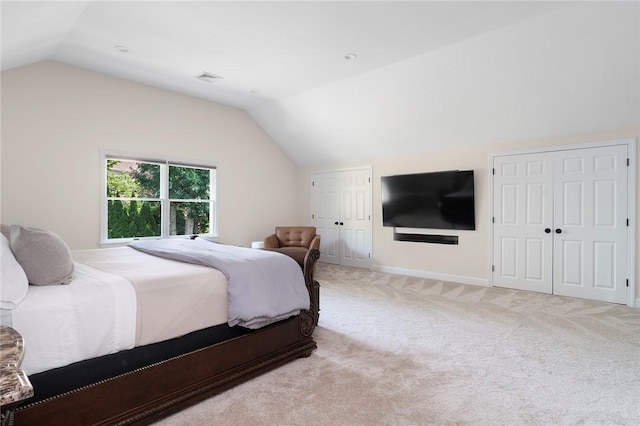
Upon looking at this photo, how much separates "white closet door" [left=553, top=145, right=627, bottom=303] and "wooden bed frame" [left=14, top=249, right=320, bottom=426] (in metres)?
3.68

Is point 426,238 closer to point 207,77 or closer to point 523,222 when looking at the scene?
point 523,222

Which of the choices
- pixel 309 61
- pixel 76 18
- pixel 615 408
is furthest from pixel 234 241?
pixel 615 408

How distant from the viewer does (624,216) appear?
405cm

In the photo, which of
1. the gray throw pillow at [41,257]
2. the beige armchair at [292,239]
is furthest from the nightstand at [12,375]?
the beige armchair at [292,239]

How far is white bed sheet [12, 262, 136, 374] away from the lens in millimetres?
1521

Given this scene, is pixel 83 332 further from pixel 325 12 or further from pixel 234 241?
pixel 234 241

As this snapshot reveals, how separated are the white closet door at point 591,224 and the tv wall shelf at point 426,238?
53.4 inches

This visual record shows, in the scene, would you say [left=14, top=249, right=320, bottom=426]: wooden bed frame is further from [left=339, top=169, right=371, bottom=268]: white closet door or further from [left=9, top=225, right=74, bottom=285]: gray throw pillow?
[left=339, top=169, right=371, bottom=268]: white closet door

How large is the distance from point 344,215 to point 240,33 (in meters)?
4.03

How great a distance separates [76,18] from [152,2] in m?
0.85

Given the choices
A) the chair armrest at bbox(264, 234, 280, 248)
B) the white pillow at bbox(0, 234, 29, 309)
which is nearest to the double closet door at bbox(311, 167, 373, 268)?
the chair armrest at bbox(264, 234, 280, 248)

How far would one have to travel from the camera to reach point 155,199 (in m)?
5.22

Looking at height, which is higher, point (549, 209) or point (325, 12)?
point (325, 12)

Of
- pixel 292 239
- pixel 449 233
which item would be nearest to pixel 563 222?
pixel 449 233
